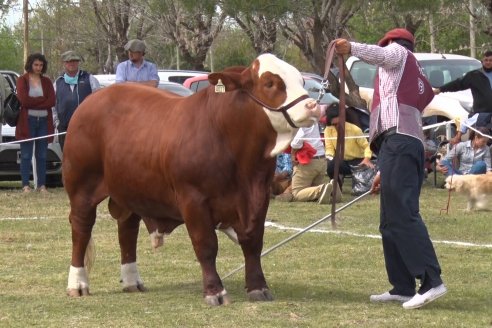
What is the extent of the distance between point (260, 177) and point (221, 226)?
0.51 meters

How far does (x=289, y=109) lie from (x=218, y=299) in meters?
1.42

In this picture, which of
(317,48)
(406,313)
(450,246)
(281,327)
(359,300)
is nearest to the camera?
(281,327)

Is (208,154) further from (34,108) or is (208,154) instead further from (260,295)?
(34,108)

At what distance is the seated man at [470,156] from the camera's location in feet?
56.6

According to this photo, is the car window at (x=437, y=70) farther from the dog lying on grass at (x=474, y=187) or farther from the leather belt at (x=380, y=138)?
the leather belt at (x=380, y=138)

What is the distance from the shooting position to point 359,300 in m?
8.48

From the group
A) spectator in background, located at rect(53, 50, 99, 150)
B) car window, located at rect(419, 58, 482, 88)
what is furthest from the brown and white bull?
car window, located at rect(419, 58, 482, 88)

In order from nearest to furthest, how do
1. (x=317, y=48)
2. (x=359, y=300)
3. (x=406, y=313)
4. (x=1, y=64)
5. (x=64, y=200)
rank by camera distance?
(x=406, y=313)
(x=359, y=300)
(x=64, y=200)
(x=317, y=48)
(x=1, y=64)

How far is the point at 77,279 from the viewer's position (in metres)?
9.04

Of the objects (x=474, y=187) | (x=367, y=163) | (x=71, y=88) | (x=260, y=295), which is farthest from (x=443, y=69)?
(x=260, y=295)

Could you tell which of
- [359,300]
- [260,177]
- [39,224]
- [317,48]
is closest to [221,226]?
[260,177]

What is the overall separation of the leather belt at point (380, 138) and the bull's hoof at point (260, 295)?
1.27 m

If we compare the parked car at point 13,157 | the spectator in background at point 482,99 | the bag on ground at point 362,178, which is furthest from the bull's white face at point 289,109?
the parked car at point 13,157

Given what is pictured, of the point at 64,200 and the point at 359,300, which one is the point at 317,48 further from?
the point at 359,300
